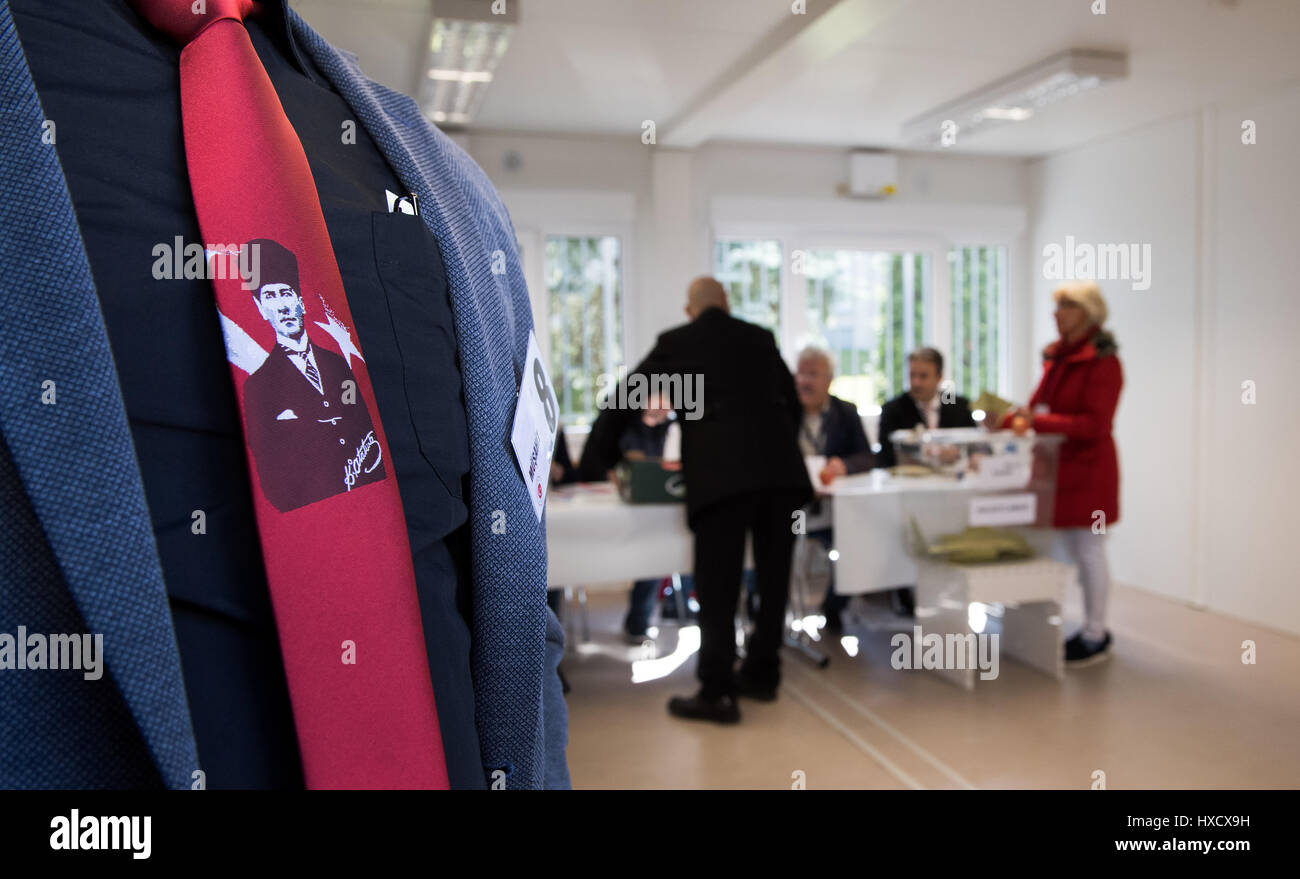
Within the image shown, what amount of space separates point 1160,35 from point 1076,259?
2284mm

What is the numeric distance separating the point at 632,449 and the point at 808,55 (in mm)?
1905

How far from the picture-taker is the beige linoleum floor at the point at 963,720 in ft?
6.45

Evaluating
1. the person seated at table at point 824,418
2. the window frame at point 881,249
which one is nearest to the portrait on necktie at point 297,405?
the person seated at table at point 824,418

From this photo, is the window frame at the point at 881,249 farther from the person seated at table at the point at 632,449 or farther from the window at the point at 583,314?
the person seated at table at the point at 632,449

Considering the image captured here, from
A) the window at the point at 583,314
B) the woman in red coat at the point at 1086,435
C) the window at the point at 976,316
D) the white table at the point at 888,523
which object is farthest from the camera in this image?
the window at the point at 976,316

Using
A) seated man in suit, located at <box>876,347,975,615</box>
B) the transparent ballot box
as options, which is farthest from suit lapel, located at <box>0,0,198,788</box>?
seated man in suit, located at <box>876,347,975,615</box>

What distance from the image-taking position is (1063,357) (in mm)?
3611

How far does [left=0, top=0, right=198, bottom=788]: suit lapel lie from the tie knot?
99 mm

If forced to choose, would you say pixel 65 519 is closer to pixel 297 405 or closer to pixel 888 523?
pixel 297 405

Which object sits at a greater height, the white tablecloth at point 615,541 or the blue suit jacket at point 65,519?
the blue suit jacket at point 65,519

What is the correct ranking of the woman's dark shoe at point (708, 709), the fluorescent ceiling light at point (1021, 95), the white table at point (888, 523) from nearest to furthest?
1. the woman's dark shoe at point (708, 709)
2. the white table at point (888, 523)
3. the fluorescent ceiling light at point (1021, 95)

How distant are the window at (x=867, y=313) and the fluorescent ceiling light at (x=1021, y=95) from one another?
3.04 ft

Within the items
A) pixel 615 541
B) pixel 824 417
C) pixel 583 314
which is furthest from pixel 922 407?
pixel 583 314

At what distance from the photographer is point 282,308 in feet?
1.23
